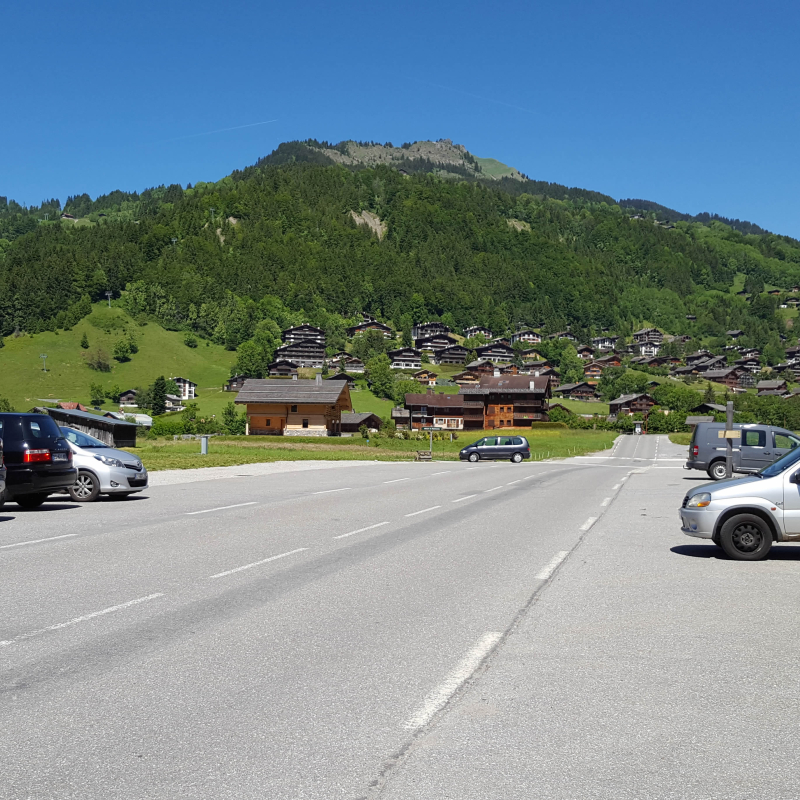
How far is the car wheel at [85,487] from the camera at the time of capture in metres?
19.1

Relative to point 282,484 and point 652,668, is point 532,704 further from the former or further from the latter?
point 282,484

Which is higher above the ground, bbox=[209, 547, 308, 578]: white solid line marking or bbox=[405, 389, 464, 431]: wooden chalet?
bbox=[405, 389, 464, 431]: wooden chalet

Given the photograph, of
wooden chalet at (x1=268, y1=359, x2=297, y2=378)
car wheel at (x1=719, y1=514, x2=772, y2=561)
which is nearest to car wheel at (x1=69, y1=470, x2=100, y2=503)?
car wheel at (x1=719, y1=514, x2=772, y2=561)

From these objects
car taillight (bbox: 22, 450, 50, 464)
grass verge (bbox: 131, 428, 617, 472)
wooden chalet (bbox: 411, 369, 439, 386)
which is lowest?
grass verge (bbox: 131, 428, 617, 472)

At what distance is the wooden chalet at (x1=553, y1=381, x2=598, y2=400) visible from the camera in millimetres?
186125

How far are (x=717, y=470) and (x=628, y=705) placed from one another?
28363 millimetres

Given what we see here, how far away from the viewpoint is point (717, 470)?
31734 mm

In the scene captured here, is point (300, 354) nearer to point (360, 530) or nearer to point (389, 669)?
point (360, 530)

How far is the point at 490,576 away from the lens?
33.6ft

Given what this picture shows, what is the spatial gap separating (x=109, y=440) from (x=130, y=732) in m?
Answer: 57.8

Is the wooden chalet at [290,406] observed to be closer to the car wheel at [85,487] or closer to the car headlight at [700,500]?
the car wheel at [85,487]

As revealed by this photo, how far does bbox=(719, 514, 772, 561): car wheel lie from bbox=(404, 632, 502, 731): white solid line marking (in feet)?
19.4

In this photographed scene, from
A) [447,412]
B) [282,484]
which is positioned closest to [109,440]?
[282,484]

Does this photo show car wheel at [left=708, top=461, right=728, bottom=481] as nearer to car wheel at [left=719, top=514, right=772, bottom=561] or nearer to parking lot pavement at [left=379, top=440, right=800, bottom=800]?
car wheel at [left=719, top=514, right=772, bottom=561]
